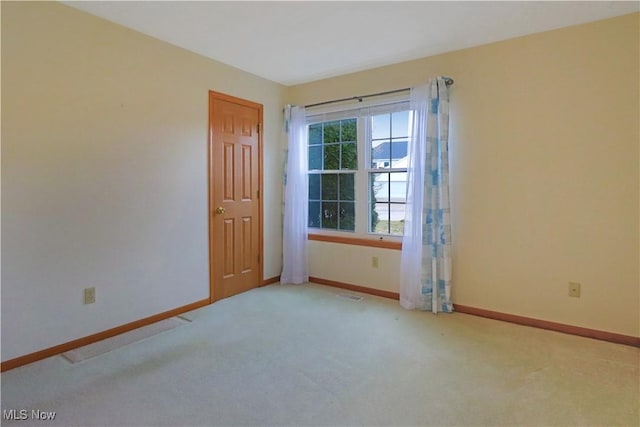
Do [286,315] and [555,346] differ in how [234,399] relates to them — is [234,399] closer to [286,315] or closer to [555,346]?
[286,315]

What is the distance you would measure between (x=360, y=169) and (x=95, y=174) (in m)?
2.44

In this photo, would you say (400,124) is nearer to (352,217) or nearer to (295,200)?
(352,217)

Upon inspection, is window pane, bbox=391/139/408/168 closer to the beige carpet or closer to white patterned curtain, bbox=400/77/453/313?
white patterned curtain, bbox=400/77/453/313

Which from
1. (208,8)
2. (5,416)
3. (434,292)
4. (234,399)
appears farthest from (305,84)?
(5,416)

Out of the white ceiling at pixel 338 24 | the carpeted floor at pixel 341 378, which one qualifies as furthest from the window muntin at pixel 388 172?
the carpeted floor at pixel 341 378

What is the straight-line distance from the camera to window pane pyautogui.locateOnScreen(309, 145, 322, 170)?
Answer: 4.30 m

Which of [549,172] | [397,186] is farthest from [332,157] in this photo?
[549,172]

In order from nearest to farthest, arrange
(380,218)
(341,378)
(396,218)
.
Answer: (341,378) < (396,218) < (380,218)

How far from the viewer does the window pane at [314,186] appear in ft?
14.3

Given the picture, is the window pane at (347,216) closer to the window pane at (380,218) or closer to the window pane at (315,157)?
the window pane at (380,218)

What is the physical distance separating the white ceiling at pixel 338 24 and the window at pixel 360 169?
67cm

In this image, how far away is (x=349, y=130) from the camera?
4047 mm

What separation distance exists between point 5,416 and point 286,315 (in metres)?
1.91

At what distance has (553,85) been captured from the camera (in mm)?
2891
